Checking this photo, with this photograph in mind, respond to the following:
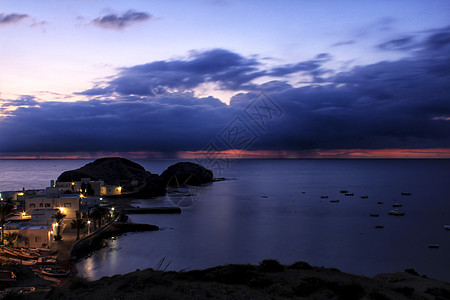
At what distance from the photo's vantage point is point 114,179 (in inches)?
4333

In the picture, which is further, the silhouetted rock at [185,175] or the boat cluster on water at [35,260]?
the silhouetted rock at [185,175]

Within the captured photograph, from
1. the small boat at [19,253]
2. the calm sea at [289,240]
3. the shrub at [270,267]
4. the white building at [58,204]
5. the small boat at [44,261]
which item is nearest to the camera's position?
the shrub at [270,267]

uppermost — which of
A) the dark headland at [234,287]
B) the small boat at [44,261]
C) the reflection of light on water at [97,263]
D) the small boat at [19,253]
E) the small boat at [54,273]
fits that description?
the dark headland at [234,287]

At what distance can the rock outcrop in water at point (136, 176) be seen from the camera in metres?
93.2

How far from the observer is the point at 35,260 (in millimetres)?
28859

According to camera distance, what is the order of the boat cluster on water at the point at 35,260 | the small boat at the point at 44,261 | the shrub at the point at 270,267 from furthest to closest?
1. the small boat at the point at 44,261
2. the boat cluster on water at the point at 35,260
3. the shrub at the point at 270,267

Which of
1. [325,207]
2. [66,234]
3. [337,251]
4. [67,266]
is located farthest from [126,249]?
[325,207]

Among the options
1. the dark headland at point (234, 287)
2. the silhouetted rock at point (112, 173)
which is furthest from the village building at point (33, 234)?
the silhouetted rock at point (112, 173)

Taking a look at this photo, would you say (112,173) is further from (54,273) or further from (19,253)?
(54,273)

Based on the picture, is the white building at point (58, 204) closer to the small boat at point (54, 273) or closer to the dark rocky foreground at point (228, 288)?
the small boat at point (54, 273)

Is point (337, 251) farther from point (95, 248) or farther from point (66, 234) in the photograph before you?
point (66, 234)

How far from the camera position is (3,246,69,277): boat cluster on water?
2704 cm

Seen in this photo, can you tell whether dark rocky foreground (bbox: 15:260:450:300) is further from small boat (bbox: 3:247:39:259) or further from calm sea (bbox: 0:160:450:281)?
small boat (bbox: 3:247:39:259)

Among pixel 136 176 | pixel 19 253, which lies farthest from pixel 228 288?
pixel 136 176
